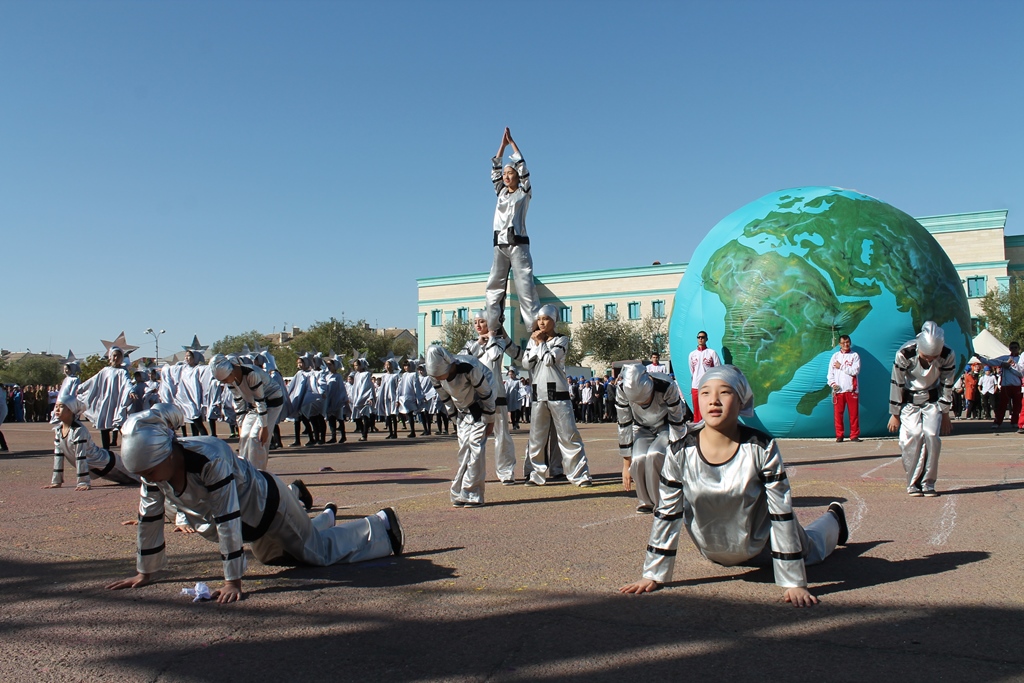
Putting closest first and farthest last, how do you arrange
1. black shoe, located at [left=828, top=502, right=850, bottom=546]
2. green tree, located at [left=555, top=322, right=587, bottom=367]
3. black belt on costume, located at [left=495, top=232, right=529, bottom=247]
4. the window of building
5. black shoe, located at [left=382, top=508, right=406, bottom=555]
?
black shoe, located at [left=828, top=502, right=850, bottom=546] → black shoe, located at [left=382, top=508, right=406, bottom=555] → black belt on costume, located at [left=495, top=232, right=529, bottom=247] → the window of building → green tree, located at [left=555, top=322, right=587, bottom=367]

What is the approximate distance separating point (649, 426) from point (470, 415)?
1994 mm

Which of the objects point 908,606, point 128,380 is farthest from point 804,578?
point 128,380

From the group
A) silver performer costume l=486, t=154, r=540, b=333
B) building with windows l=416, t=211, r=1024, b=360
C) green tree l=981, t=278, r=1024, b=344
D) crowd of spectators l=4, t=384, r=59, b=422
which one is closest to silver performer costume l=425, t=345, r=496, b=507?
silver performer costume l=486, t=154, r=540, b=333

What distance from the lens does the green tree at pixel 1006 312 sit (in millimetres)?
45031

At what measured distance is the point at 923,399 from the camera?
811 cm

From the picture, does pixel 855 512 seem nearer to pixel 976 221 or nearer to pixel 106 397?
pixel 106 397

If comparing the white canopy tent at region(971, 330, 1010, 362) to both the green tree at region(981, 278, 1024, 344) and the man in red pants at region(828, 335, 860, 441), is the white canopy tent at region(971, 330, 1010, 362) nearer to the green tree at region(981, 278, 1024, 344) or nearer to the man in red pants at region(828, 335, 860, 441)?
the man in red pants at region(828, 335, 860, 441)

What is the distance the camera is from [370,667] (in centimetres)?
360

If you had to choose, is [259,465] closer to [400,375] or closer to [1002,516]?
[1002,516]

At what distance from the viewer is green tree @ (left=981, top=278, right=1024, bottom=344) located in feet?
148

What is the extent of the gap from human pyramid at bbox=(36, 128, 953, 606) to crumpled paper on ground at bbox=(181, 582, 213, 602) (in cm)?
6

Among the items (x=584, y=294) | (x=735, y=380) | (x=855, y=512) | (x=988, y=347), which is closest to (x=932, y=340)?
(x=855, y=512)

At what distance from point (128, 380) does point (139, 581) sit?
1201 centimetres

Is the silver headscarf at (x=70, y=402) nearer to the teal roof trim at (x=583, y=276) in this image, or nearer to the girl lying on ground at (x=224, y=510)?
the girl lying on ground at (x=224, y=510)
